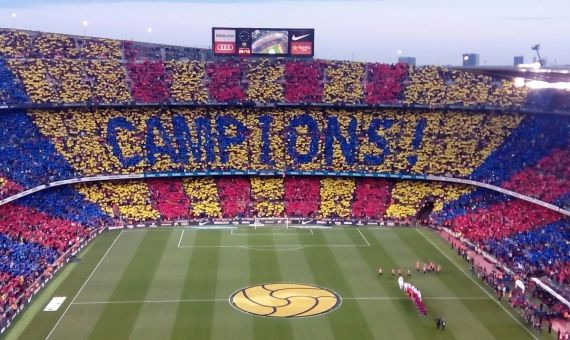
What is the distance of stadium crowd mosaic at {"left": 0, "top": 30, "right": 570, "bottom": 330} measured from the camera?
59219 millimetres

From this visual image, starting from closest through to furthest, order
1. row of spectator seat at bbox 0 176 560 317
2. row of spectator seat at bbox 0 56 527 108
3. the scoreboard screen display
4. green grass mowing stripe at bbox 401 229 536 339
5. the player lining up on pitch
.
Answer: green grass mowing stripe at bbox 401 229 536 339
the player lining up on pitch
row of spectator seat at bbox 0 176 560 317
row of spectator seat at bbox 0 56 527 108
the scoreboard screen display

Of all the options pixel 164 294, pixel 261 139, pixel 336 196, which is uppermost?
pixel 261 139

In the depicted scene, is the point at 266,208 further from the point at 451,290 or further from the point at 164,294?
the point at 451,290

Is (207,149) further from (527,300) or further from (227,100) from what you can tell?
(527,300)

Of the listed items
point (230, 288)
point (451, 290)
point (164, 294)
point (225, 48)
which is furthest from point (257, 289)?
point (225, 48)

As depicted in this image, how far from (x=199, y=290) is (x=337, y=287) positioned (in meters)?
9.05

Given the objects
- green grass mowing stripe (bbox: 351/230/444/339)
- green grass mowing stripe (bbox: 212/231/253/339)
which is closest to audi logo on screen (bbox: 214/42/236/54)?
green grass mowing stripe (bbox: 212/231/253/339)

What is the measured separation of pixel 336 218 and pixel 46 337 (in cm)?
3271

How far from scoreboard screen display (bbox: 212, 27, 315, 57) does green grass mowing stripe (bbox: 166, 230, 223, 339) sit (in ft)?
82.0

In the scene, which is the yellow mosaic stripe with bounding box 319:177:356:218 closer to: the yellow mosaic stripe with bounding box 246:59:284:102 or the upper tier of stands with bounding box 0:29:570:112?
the upper tier of stands with bounding box 0:29:570:112

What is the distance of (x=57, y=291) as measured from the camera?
1688 inches

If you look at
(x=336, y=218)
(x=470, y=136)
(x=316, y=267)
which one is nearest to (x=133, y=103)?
(x=336, y=218)

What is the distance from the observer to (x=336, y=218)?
6256 cm

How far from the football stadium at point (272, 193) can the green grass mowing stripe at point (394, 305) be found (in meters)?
0.18
